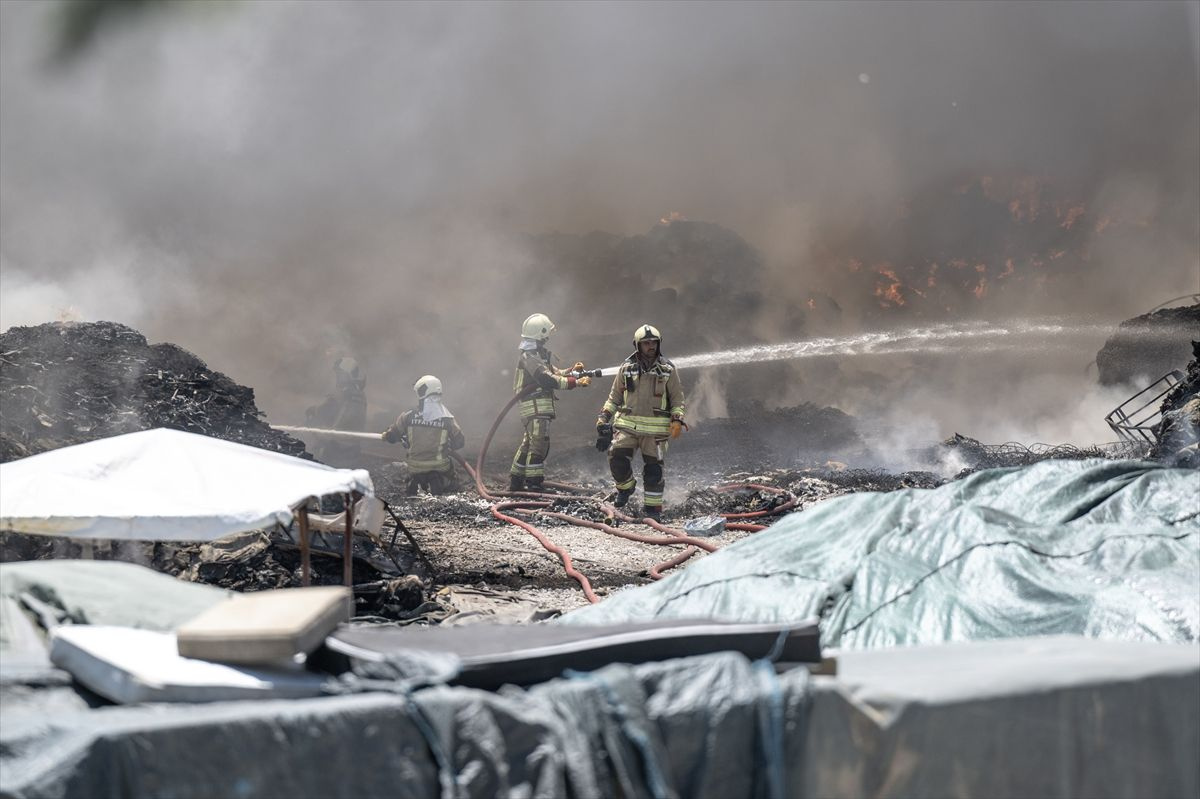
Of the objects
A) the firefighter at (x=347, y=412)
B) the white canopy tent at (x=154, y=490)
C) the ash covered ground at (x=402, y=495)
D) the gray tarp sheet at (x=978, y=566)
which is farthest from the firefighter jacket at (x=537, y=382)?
the gray tarp sheet at (x=978, y=566)

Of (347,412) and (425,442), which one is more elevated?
(347,412)

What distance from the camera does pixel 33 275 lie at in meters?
17.3

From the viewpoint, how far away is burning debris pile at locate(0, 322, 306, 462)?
8.02 metres

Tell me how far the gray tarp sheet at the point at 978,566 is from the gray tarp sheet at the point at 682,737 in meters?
1.15

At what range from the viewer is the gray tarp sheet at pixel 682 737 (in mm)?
1714

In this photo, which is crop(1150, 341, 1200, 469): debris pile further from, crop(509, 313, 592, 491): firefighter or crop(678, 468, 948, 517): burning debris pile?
crop(509, 313, 592, 491): firefighter

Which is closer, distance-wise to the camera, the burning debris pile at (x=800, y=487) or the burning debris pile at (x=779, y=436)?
the burning debris pile at (x=800, y=487)

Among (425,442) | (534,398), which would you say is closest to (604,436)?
(534,398)

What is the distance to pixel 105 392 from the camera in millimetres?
8641

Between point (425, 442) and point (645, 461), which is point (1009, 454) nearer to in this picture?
point (645, 461)

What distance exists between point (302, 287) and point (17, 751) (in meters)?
18.6

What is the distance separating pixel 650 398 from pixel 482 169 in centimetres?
1175

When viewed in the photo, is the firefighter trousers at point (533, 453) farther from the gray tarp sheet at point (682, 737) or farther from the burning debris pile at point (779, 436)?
the gray tarp sheet at point (682, 737)

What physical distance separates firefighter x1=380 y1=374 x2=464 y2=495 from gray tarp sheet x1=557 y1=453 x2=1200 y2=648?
7607mm
